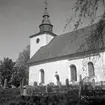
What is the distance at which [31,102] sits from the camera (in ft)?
30.4

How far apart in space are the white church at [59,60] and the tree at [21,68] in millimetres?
6996

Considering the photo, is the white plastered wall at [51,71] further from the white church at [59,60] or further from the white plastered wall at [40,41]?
the white plastered wall at [40,41]

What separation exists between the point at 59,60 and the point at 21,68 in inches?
739

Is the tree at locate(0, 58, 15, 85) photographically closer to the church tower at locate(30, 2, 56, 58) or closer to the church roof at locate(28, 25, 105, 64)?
the church tower at locate(30, 2, 56, 58)

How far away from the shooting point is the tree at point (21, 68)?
110 feet

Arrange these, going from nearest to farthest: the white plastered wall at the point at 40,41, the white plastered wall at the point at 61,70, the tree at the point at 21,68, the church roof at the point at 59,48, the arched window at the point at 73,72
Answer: the white plastered wall at the point at 61,70, the arched window at the point at 73,72, the church roof at the point at 59,48, the white plastered wall at the point at 40,41, the tree at the point at 21,68

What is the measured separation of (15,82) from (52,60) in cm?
1352

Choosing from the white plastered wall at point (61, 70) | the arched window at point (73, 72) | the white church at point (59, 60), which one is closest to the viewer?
the white plastered wall at point (61, 70)

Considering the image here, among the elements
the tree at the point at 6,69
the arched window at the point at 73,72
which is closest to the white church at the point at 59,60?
the arched window at the point at 73,72

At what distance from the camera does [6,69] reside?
3300 cm

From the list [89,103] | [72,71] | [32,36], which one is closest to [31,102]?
[89,103]

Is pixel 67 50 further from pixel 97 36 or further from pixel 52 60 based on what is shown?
pixel 97 36

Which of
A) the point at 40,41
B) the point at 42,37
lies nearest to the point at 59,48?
the point at 42,37

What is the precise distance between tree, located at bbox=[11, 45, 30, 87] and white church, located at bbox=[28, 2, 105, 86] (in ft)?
23.0
